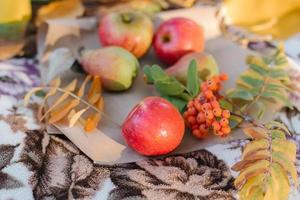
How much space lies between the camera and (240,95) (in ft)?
1.81

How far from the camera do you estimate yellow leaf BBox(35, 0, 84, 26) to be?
714 mm

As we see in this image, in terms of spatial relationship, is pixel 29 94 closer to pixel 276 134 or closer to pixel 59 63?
pixel 59 63

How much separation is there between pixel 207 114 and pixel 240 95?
0.23ft

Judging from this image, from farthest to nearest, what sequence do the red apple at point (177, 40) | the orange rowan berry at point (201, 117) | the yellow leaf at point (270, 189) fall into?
the red apple at point (177, 40) → the orange rowan berry at point (201, 117) → the yellow leaf at point (270, 189)

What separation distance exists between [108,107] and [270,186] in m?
0.22

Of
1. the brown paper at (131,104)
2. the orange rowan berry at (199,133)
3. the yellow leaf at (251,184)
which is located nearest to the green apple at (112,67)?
the brown paper at (131,104)

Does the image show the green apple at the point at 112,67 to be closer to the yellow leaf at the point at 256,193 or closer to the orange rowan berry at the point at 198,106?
the orange rowan berry at the point at 198,106

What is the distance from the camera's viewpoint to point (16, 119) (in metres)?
0.55

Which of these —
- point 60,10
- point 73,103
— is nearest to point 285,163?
point 73,103

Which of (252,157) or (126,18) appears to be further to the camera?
(126,18)

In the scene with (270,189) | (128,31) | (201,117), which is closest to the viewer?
(270,189)

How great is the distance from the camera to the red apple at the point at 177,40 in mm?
636

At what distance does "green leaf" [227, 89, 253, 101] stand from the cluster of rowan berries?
25 mm

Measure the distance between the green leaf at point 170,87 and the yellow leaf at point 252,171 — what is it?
5.5 inches
